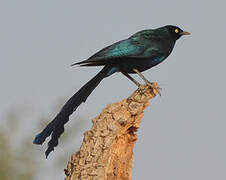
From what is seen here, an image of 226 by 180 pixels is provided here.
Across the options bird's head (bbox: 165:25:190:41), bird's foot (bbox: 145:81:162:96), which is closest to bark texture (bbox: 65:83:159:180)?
bird's foot (bbox: 145:81:162:96)

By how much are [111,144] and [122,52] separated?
195 cm

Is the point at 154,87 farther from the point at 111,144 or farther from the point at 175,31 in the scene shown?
the point at 175,31

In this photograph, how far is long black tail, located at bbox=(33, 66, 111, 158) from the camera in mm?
7363

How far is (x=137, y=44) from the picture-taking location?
8.45 m


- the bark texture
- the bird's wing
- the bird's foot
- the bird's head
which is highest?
the bird's head

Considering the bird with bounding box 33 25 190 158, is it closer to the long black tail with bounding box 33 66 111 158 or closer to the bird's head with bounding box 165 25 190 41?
the long black tail with bounding box 33 66 111 158

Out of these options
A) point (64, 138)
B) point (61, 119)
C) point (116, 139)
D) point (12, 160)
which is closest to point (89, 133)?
point (116, 139)

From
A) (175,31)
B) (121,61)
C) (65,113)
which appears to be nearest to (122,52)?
(121,61)

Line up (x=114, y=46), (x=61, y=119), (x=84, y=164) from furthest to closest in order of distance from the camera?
1. (x=114, y=46)
2. (x=61, y=119)
3. (x=84, y=164)

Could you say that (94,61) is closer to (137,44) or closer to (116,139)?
(137,44)

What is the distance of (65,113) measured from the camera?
7.56 meters

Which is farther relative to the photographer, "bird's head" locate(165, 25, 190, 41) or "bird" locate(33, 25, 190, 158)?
"bird's head" locate(165, 25, 190, 41)

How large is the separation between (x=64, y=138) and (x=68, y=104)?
650cm

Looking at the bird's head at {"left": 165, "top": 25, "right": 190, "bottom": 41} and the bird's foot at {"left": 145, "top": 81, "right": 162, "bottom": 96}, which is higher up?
the bird's head at {"left": 165, "top": 25, "right": 190, "bottom": 41}
